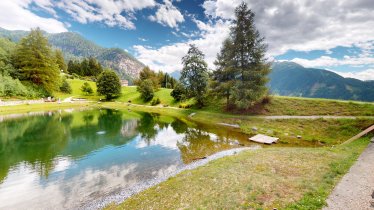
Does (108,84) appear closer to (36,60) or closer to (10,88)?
(36,60)

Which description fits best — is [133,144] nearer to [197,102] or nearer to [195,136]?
[195,136]

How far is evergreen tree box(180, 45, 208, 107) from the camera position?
5588cm

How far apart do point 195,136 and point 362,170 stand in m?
22.9

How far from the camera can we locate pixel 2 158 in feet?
72.0

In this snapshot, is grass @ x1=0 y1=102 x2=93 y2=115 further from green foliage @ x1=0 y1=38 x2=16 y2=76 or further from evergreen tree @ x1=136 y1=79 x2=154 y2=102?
evergreen tree @ x1=136 y1=79 x2=154 y2=102

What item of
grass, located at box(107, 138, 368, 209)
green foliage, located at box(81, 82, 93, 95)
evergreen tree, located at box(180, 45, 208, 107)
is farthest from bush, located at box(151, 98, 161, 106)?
grass, located at box(107, 138, 368, 209)

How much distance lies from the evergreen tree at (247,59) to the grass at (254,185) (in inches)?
1030

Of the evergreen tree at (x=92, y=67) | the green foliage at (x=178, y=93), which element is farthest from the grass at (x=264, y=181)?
the evergreen tree at (x=92, y=67)

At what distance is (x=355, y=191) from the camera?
10.9 meters

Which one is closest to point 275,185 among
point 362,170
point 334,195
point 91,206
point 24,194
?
point 334,195

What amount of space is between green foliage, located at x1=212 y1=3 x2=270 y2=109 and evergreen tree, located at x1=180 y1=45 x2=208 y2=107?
939cm

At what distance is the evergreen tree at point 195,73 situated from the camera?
55.9 m

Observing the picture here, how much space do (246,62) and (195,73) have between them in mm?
15411

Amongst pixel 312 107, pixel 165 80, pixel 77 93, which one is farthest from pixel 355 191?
pixel 77 93
